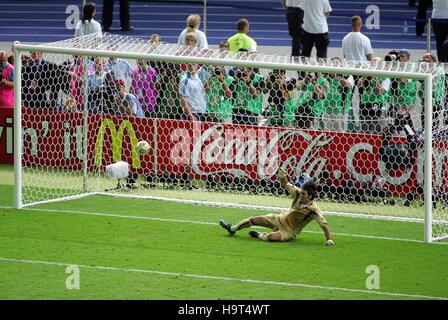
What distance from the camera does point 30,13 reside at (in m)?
32.1

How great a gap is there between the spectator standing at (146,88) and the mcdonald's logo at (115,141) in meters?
0.40

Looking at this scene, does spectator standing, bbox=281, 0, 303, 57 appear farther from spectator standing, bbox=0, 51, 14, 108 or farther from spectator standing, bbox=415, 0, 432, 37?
spectator standing, bbox=415, 0, 432, 37

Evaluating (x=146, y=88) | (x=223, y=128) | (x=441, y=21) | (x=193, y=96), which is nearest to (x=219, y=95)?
(x=193, y=96)

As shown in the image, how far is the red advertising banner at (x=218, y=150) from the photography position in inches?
775

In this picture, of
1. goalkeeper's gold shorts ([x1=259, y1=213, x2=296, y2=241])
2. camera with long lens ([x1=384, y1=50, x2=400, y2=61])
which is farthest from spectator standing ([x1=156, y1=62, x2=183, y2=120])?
goalkeeper's gold shorts ([x1=259, y1=213, x2=296, y2=241])

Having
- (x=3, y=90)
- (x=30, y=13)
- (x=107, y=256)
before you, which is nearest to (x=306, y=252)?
(x=107, y=256)

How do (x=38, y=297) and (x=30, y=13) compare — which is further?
(x=30, y=13)

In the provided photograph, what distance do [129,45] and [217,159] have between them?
2.20m

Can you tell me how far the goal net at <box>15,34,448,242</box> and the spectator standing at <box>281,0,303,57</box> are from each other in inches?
130

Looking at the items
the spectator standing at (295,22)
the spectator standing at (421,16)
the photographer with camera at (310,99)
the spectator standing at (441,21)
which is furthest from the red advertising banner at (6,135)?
the spectator standing at (421,16)

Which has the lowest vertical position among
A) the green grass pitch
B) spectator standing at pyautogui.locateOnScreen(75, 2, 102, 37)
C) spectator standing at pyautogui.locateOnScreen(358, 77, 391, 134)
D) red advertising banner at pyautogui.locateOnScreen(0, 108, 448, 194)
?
the green grass pitch

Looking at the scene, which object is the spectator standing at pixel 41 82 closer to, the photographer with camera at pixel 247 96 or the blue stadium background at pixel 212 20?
the photographer with camera at pixel 247 96

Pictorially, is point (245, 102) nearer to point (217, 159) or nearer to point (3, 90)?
point (217, 159)

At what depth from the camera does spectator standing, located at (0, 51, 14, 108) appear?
79.6ft
